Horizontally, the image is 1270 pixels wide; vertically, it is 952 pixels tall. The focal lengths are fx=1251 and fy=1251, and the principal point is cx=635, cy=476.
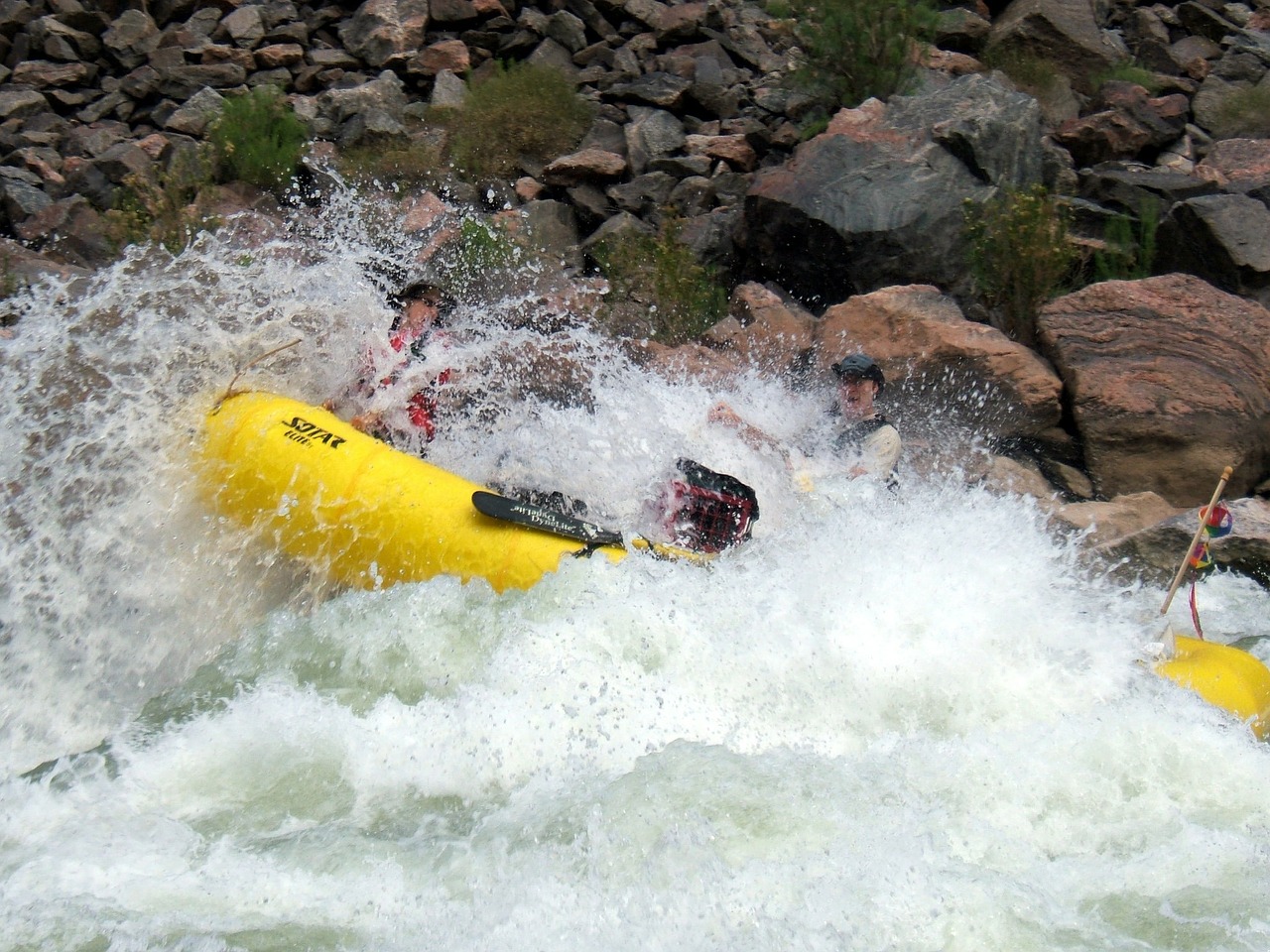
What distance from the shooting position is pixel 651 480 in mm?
4586

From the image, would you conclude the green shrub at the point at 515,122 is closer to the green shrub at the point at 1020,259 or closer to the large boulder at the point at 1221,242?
the green shrub at the point at 1020,259

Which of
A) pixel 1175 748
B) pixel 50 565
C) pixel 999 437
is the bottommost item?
pixel 999 437

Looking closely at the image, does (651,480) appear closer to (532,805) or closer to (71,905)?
(532,805)

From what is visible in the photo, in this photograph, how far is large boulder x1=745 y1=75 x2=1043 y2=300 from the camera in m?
7.02

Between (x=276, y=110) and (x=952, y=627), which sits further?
(x=276, y=110)

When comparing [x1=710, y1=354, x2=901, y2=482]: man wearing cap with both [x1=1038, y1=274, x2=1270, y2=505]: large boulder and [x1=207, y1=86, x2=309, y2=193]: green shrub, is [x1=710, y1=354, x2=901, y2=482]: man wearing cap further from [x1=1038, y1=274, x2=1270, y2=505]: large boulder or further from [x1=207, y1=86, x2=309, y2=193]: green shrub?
[x1=207, y1=86, x2=309, y2=193]: green shrub

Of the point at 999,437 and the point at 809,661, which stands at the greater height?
the point at 809,661

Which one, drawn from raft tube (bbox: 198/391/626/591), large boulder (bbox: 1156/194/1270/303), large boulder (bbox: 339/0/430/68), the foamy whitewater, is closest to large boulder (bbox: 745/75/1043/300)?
large boulder (bbox: 1156/194/1270/303)

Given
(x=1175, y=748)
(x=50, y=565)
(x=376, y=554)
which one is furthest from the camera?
(x=50, y=565)

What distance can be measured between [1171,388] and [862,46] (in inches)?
153

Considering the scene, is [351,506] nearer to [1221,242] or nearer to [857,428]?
[857,428]

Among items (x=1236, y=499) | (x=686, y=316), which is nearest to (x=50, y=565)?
(x=686, y=316)

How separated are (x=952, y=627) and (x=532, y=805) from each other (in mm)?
1474

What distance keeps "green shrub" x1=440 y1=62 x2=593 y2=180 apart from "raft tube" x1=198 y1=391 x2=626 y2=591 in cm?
477
